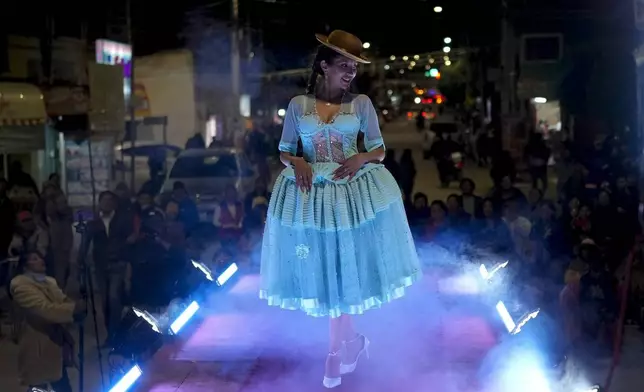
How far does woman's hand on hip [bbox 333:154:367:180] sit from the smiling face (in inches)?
13.7

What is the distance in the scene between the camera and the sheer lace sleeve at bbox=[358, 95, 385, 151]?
3938 millimetres

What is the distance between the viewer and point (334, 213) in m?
3.80

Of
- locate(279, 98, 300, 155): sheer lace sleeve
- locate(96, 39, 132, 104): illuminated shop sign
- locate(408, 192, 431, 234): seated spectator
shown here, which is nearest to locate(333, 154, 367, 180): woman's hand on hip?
locate(279, 98, 300, 155): sheer lace sleeve

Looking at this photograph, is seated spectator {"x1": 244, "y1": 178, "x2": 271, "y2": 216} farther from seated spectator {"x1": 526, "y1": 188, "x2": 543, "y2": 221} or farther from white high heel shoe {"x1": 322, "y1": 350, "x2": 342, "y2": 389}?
white high heel shoe {"x1": 322, "y1": 350, "x2": 342, "y2": 389}

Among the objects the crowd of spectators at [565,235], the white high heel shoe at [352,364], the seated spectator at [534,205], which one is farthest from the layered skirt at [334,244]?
the seated spectator at [534,205]

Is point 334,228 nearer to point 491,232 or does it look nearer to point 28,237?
point 491,232

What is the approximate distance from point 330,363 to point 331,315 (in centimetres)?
24

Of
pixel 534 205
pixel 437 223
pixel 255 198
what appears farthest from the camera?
pixel 255 198

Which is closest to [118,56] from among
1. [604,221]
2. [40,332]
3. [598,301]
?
[604,221]

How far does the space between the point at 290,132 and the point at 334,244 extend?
0.58 metres

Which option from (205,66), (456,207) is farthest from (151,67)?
(456,207)

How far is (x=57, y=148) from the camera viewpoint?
1516cm

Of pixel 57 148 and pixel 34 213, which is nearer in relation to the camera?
pixel 34 213

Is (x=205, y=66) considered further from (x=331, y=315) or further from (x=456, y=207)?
(x=331, y=315)
